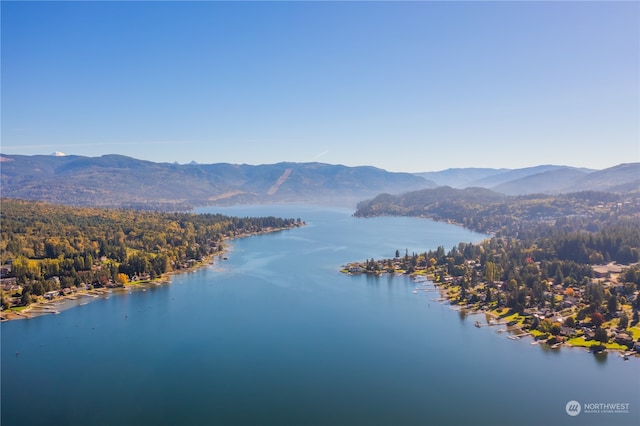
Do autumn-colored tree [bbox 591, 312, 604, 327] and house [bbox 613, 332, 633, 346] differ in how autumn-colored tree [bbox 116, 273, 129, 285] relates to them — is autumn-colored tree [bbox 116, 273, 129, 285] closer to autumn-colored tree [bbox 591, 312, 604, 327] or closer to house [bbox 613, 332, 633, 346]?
autumn-colored tree [bbox 591, 312, 604, 327]

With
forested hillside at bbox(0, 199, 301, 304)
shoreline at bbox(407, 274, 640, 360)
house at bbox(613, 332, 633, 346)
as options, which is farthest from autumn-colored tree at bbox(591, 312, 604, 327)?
forested hillside at bbox(0, 199, 301, 304)

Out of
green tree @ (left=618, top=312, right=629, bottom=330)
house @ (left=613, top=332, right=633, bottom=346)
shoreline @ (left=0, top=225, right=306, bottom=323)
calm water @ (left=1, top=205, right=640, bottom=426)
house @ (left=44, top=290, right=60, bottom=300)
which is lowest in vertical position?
calm water @ (left=1, top=205, right=640, bottom=426)

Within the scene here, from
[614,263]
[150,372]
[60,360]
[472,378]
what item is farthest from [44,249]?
[614,263]

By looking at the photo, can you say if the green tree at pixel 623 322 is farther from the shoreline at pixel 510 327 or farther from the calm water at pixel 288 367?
the calm water at pixel 288 367

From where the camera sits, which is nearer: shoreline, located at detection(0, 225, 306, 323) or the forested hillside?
shoreline, located at detection(0, 225, 306, 323)

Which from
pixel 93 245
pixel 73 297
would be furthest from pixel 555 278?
pixel 93 245

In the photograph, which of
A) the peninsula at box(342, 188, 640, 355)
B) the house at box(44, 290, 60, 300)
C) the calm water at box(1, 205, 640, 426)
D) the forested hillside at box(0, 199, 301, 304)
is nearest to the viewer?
the calm water at box(1, 205, 640, 426)

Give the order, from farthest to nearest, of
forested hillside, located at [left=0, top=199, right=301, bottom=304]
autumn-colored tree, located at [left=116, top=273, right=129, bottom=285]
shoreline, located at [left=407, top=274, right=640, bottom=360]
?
autumn-colored tree, located at [left=116, top=273, right=129, bottom=285] < forested hillside, located at [left=0, top=199, right=301, bottom=304] < shoreline, located at [left=407, top=274, right=640, bottom=360]

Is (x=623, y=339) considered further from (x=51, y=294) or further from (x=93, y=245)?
(x=93, y=245)

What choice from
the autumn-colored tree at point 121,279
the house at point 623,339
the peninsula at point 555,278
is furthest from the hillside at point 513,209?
the autumn-colored tree at point 121,279

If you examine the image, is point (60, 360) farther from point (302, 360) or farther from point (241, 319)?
point (302, 360)
